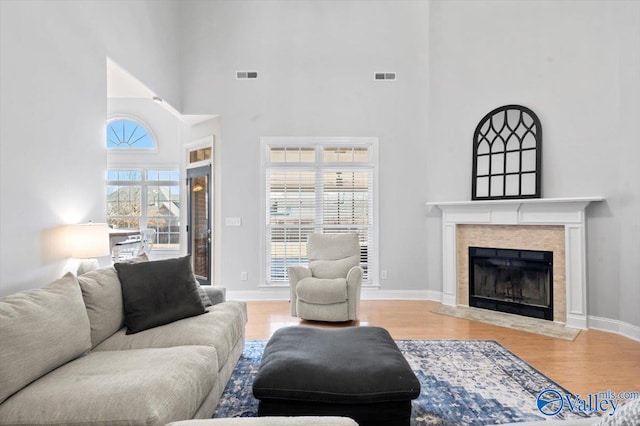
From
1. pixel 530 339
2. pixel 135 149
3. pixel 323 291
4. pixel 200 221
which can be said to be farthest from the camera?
pixel 135 149

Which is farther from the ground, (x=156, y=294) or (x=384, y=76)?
(x=384, y=76)

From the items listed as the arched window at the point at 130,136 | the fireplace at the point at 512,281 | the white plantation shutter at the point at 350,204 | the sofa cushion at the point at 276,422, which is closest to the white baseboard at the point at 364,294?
the white plantation shutter at the point at 350,204

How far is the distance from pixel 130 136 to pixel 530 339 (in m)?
7.98

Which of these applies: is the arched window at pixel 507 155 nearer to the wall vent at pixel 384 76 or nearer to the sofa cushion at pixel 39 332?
the wall vent at pixel 384 76

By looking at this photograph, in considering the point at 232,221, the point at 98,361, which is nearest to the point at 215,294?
the point at 98,361

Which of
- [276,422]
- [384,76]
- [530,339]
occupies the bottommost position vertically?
[530,339]

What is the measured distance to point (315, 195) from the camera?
5.23 metres

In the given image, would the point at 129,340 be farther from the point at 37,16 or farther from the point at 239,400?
the point at 37,16

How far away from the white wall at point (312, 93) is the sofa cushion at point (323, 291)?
53.3 inches

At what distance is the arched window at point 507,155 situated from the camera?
416cm

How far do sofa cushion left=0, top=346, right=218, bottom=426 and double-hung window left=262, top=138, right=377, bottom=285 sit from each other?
3.31 m

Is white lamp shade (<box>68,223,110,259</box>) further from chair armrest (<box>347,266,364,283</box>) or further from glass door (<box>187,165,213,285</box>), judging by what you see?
glass door (<box>187,165,213,285</box>)

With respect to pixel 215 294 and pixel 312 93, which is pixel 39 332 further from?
pixel 312 93

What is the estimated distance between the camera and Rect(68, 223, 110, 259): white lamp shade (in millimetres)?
2738
